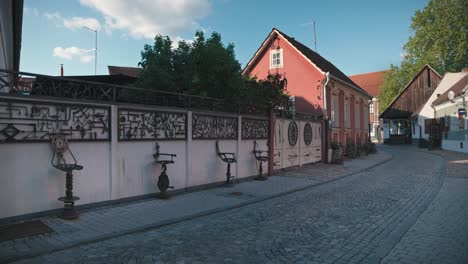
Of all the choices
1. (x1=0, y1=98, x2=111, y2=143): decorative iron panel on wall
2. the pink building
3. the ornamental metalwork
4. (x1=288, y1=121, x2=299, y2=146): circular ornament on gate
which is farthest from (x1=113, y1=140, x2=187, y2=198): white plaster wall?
the pink building

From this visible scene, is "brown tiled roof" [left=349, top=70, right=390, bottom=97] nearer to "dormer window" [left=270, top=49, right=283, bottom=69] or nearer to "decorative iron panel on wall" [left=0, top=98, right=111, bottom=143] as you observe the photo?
"dormer window" [left=270, top=49, right=283, bottom=69]

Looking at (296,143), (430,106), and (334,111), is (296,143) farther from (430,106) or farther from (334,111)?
(430,106)

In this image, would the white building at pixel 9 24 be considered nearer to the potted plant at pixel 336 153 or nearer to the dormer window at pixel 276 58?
the dormer window at pixel 276 58

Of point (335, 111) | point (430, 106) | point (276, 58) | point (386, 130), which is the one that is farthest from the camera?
point (386, 130)

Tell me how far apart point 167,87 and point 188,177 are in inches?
155

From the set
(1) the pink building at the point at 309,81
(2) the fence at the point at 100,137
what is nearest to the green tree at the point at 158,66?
(2) the fence at the point at 100,137

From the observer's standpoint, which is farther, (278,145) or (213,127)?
(278,145)

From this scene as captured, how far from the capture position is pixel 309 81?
20.3 meters

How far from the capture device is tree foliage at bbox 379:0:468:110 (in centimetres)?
3866

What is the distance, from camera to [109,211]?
6.94 m

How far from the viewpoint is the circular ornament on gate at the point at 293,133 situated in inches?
580

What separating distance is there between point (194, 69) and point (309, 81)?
10.1 metres

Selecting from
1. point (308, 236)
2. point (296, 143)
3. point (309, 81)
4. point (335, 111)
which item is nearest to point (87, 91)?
point (308, 236)

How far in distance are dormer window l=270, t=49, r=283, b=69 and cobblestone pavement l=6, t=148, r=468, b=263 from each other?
46.3ft
